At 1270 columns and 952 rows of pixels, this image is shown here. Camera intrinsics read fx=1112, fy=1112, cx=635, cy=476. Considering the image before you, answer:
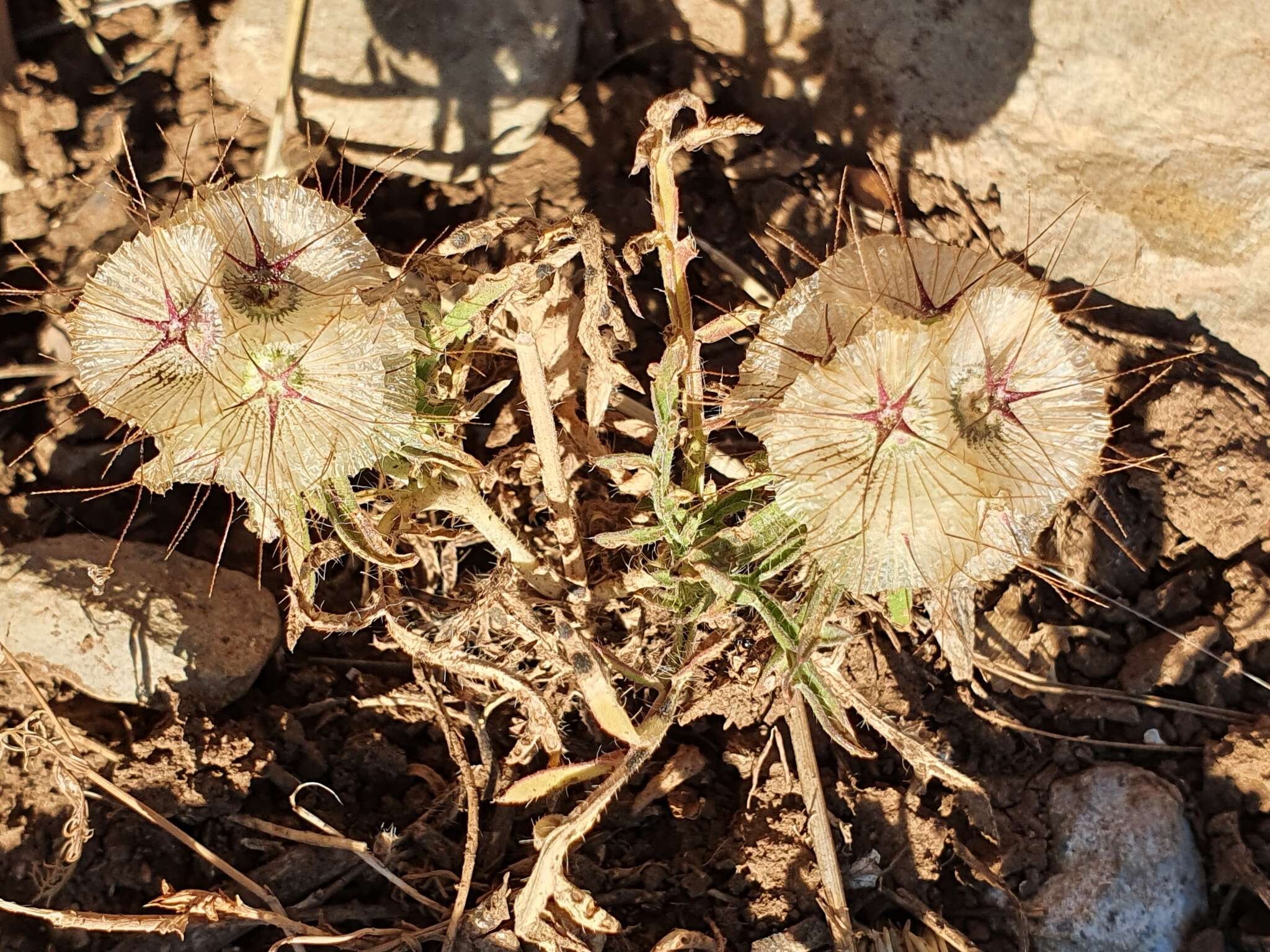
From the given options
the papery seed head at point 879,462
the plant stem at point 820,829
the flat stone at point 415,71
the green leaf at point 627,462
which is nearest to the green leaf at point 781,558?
the papery seed head at point 879,462

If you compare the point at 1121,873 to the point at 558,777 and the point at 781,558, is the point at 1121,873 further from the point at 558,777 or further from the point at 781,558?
the point at 558,777

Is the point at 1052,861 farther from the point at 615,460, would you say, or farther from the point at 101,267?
the point at 101,267

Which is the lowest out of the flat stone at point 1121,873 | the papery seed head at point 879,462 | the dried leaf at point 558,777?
the flat stone at point 1121,873

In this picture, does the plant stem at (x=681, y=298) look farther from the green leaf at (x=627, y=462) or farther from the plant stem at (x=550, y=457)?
the plant stem at (x=550, y=457)

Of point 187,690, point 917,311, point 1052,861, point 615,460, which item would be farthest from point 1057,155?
point 187,690

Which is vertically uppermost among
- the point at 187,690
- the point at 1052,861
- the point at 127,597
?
the point at 127,597

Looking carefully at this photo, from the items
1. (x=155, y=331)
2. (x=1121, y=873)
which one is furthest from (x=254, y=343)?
(x=1121, y=873)

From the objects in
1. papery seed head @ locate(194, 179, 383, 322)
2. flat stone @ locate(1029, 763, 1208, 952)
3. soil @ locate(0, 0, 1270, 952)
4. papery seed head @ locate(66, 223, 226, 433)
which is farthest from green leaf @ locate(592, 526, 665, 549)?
flat stone @ locate(1029, 763, 1208, 952)
